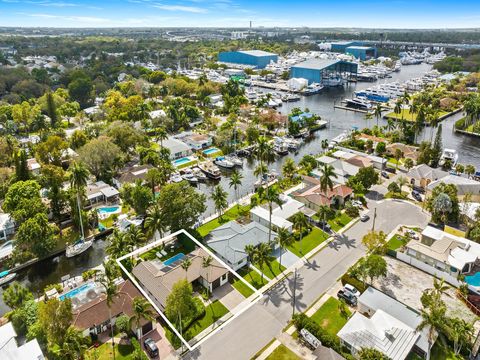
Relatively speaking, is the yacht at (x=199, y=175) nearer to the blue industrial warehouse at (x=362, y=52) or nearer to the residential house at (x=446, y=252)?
the residential house at (x=446, y=252)

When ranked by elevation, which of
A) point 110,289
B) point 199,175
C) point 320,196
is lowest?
point 199,175

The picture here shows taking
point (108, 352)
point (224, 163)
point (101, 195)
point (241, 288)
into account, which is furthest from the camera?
point (224, 163)

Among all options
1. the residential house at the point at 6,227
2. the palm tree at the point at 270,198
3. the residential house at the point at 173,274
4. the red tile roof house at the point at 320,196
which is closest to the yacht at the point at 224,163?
the palm tree at the point at 270,198

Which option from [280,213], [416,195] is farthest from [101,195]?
[416,195]

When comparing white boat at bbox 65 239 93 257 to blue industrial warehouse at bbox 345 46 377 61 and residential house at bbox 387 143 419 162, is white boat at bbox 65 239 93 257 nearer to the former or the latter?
residential house at bbox 387 143 419 162

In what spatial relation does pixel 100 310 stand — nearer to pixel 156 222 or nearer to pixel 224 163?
pixel 156 222

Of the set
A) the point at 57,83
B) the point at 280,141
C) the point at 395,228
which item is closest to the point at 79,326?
the point at 395,228
